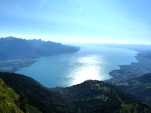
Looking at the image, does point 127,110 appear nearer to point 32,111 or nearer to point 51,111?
point 51,111

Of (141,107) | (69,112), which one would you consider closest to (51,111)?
(69,112)

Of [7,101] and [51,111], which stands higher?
[7,101]

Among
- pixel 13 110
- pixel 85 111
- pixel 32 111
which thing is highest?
pixel 13 110

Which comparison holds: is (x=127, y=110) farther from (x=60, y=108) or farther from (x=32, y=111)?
(x=32, y=111)

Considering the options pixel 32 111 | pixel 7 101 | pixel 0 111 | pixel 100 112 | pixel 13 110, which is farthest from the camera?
pixel 100 112

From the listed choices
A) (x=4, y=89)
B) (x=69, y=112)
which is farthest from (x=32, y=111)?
(x=69, y=112)

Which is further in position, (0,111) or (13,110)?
(13,110)

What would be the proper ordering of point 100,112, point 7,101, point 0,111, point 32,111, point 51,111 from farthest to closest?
point 100,112 < point 51,111 < point 32,111 < point 7,101 < point 0,111

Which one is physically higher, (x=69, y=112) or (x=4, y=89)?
(x=4, y=89)

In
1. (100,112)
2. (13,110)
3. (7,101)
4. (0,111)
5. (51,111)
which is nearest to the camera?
(0,111)
